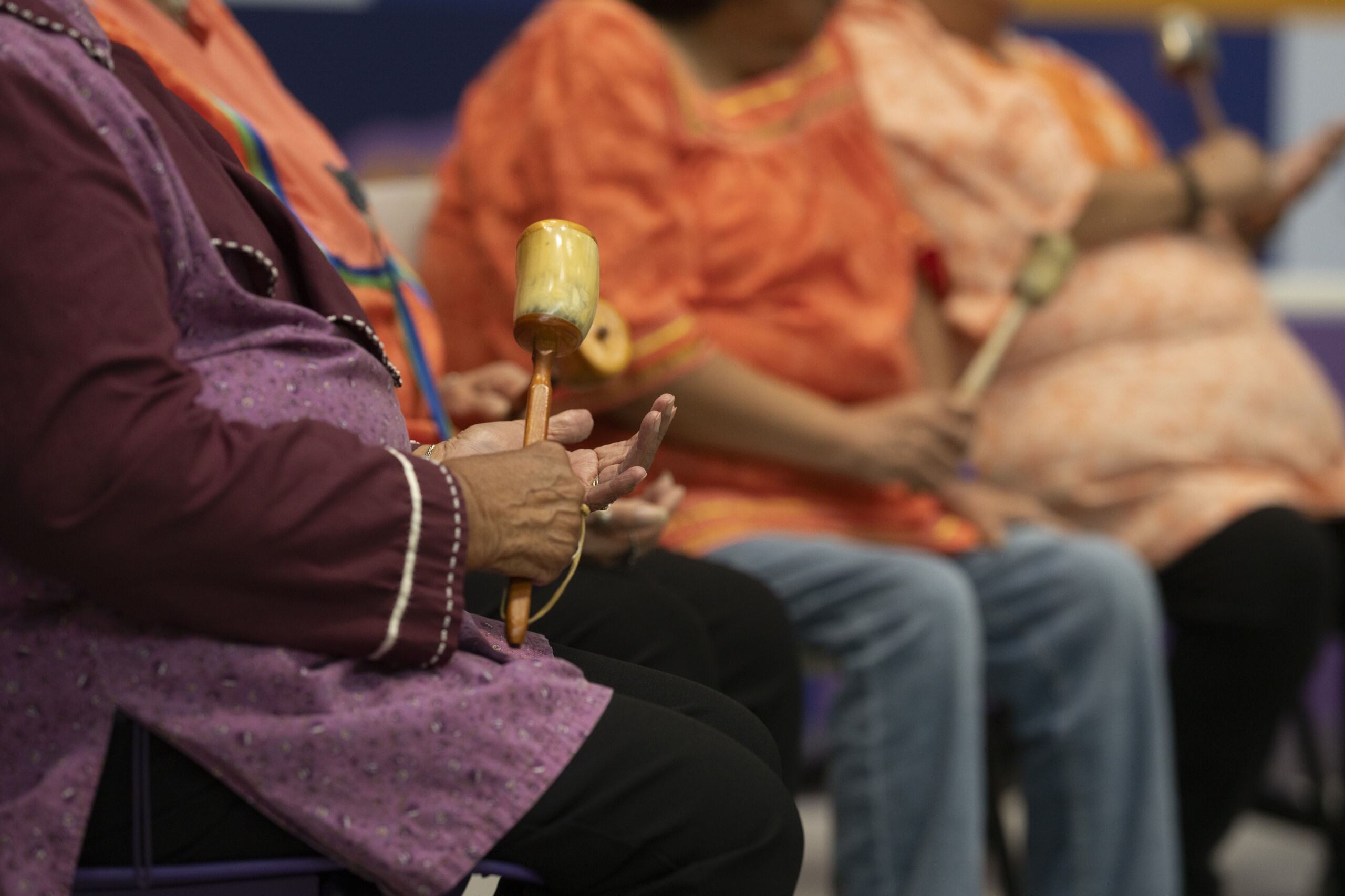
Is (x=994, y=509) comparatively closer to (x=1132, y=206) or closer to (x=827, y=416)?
(x=827, y=416)

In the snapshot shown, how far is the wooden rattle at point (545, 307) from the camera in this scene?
64 cm

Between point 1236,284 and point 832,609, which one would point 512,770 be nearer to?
point 832,609

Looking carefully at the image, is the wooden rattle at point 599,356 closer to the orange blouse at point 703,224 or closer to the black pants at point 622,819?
the orange blouse at point 703,224

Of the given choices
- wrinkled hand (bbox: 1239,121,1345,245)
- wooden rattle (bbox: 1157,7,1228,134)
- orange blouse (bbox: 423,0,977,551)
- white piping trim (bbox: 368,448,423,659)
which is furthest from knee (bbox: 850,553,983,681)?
wooden rattle (bbox: 1157,7,1228,134)

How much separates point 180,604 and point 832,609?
2.37 feet

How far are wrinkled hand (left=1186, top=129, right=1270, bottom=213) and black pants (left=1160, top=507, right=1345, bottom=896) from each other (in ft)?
1.42

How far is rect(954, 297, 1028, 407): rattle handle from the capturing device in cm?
150

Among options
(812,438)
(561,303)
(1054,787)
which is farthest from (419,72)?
(561,303)

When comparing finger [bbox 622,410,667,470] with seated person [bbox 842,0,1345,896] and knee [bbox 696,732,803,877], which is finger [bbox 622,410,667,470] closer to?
knee [bbox 696,732,803,877]

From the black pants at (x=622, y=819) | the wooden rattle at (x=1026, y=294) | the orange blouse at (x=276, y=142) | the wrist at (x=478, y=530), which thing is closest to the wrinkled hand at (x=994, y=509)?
the wooden rattle at (x=1026, y=294)

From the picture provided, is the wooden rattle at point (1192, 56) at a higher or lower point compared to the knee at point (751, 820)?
higher

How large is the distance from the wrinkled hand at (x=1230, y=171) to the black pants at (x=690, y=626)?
3.21ft

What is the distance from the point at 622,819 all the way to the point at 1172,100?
2.13 metres

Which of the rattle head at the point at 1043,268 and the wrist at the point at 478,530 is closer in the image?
the wrist at the point at 478,530
